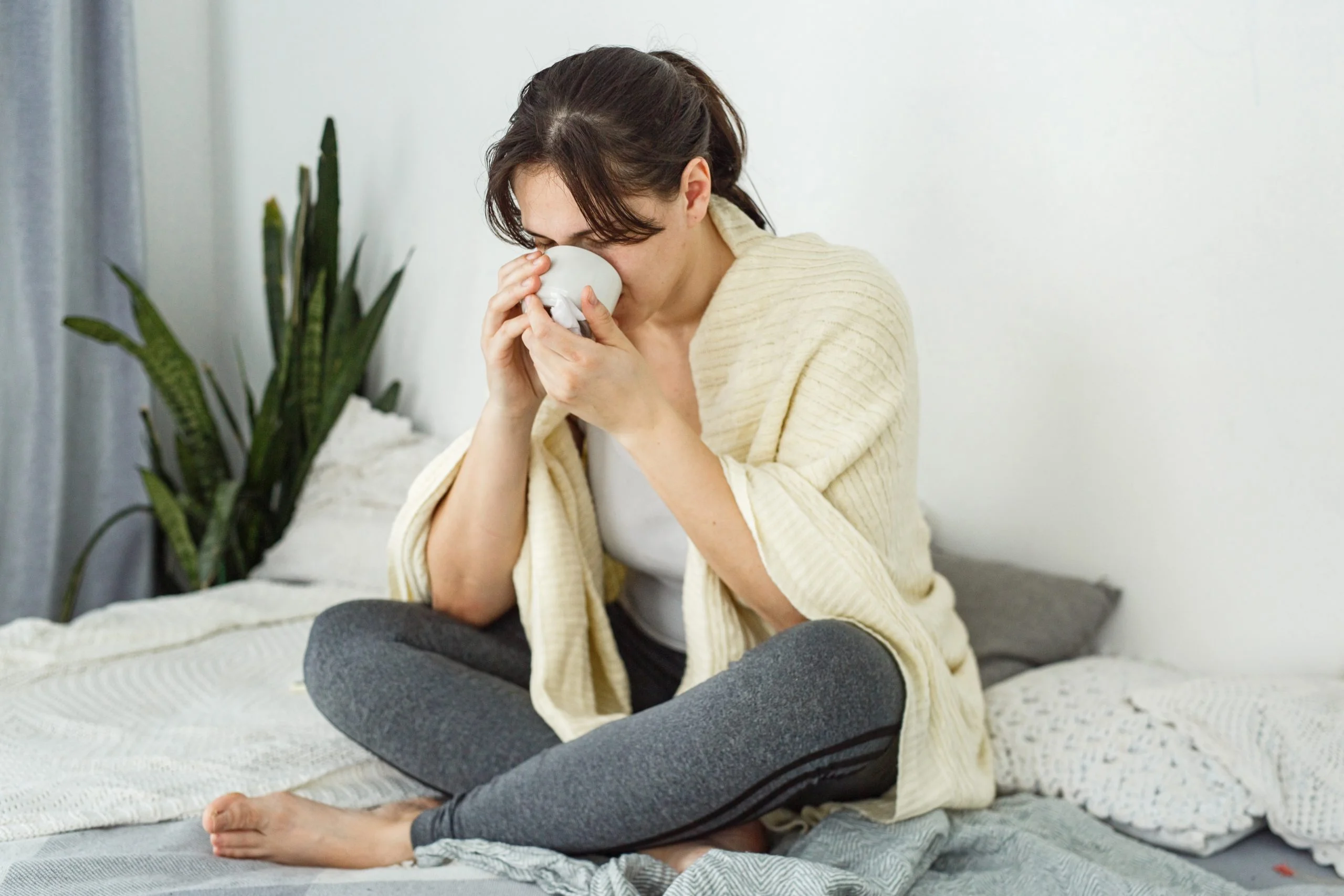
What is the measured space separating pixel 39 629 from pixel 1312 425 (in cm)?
156

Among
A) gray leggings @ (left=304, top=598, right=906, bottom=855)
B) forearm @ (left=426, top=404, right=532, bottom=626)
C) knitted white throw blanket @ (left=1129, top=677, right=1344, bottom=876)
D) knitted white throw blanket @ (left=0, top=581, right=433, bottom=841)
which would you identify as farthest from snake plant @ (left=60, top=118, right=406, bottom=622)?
knitted white throw blanket @ (left=1129, top=677, right=1344, bottom=876)

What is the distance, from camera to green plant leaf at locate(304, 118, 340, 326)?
6.68ft

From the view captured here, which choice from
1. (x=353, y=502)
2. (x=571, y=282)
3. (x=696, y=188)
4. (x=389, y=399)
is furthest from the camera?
(x=389, y=399)

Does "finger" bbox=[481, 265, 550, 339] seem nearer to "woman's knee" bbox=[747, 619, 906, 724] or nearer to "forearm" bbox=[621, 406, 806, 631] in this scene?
"forearm" bbox=[621, 406, 806, 631]

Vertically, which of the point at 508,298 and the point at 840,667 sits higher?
the point at 508,298

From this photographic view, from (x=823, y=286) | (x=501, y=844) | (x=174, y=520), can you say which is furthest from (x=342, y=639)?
(x=174, y=520)

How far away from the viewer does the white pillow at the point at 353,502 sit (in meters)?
1.82

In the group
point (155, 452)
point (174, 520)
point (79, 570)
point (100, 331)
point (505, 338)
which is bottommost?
point (79, 570)

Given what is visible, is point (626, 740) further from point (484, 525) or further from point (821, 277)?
point (821, 277)

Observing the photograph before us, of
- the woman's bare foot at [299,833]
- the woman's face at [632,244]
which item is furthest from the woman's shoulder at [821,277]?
the woman's bare foot at [299,833]

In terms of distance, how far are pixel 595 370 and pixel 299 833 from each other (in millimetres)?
495

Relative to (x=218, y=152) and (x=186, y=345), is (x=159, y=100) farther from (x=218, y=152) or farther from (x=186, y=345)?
(x=186, y=345)

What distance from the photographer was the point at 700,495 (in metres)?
1.03

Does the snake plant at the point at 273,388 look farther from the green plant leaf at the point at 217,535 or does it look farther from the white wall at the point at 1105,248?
the white wall at the point at 1105,248
